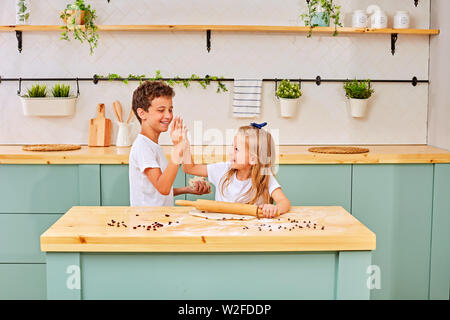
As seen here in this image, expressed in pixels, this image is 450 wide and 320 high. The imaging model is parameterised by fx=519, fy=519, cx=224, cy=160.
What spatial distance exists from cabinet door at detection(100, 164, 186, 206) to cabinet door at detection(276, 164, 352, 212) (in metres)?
0.57

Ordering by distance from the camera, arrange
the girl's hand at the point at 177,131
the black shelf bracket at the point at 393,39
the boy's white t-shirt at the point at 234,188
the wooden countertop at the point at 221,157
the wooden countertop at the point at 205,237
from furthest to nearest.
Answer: the black shelf bracket at the point at 393,39, the wooden countertop at the point at 221,157, the boy's white t-shirt at the point at 234,188, the girl's hand at the point at 177,131, the wooden countertop at the point at 205,237

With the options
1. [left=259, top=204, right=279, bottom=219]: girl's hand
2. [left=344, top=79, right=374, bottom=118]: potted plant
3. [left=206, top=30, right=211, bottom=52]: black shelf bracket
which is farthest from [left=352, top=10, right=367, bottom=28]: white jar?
[left=259, top=204, right=279, bottom=219]: girl's hand

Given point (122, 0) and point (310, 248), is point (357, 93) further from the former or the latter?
point (310, 248)

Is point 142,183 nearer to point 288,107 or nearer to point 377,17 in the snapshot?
point 288,107

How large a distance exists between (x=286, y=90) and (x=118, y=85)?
108cm

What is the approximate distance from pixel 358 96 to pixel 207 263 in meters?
2.18

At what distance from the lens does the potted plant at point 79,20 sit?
10.4ft

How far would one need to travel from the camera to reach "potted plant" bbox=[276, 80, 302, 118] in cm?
324

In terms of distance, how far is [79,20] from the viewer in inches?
125

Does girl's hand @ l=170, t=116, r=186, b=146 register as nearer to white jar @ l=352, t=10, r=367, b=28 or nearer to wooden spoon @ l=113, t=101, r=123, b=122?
wooden spoon @ l=113, t=101, r=123, b=122

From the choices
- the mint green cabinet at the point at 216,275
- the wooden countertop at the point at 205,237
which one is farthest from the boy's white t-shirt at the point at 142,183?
the mint green cabinet at the point at 216,275

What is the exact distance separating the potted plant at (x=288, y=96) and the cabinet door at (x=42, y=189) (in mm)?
1245

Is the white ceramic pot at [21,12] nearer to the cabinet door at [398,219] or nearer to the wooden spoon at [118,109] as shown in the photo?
the wooden spoon at [118,109]
